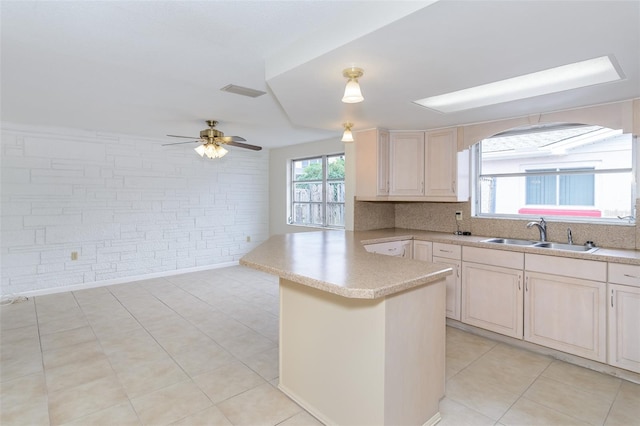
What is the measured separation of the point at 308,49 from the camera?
2.00 metres

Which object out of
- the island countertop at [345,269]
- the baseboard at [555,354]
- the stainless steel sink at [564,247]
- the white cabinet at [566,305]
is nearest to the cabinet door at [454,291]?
the baseboard at [555,354]

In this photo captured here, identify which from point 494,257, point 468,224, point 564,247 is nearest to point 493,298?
point 494,257

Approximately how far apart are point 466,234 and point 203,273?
4.24 meters

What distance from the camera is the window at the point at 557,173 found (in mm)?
3020

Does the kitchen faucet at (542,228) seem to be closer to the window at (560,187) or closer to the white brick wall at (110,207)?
the window at (560,187)

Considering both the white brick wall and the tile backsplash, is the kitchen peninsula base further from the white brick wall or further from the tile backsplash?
the white brick wall

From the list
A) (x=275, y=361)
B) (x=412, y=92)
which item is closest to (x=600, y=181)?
(x=412, y=92)

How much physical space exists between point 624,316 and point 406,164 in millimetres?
2406

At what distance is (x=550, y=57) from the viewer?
1.97 meters

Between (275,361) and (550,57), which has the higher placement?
(550,57)

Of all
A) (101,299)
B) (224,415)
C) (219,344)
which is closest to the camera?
(224,415)

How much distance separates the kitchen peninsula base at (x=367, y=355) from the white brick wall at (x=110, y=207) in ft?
13.6

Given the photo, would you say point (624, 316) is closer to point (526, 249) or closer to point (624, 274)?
point (624, 274)

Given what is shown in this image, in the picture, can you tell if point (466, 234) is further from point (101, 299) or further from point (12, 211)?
point (12, 211)
